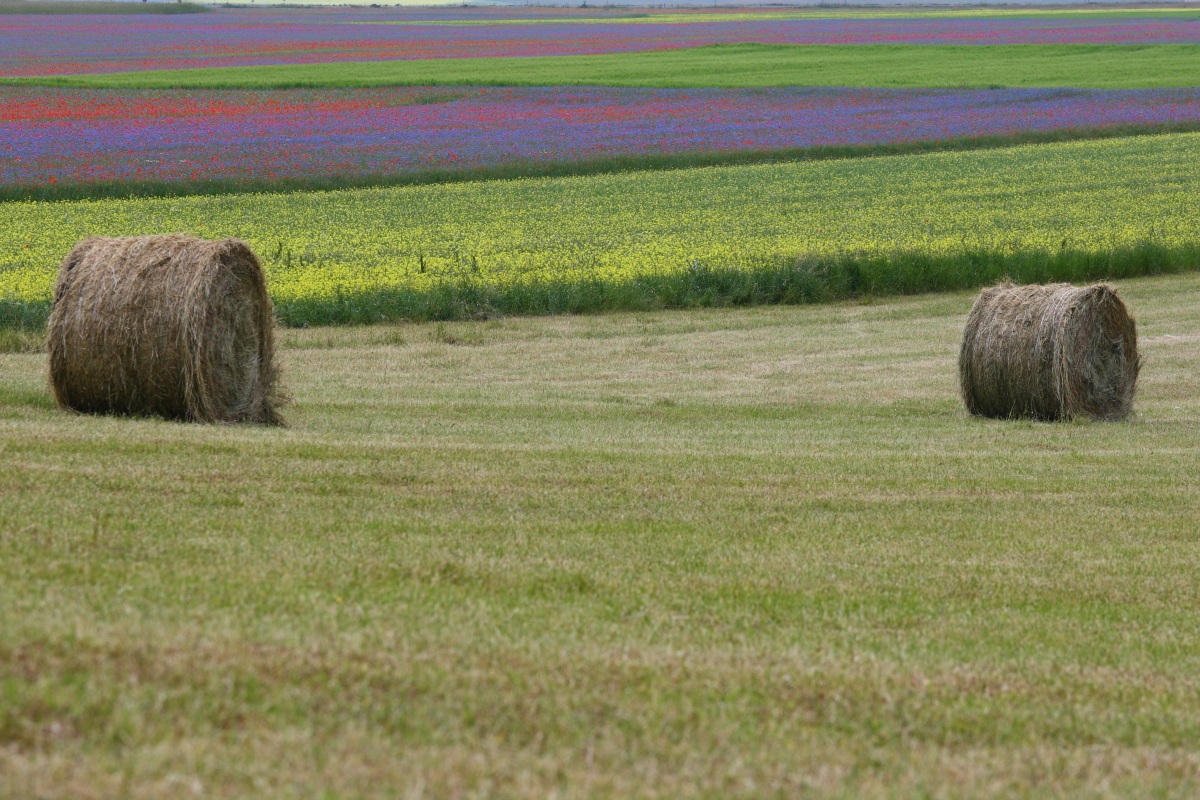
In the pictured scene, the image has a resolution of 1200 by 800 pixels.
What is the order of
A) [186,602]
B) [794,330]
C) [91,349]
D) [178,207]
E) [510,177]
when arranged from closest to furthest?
[186,602] < [91,349] < [794,330] < [178,207] < [510,177]

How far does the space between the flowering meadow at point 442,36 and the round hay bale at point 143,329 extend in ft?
177

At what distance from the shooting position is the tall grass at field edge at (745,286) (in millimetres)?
20641

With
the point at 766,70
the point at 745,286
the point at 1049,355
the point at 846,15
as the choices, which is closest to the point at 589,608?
the point at 1049,355

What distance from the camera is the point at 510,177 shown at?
38156 millimetres

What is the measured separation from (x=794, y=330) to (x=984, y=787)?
16.5 metres

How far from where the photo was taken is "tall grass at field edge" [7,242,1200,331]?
67.7ft

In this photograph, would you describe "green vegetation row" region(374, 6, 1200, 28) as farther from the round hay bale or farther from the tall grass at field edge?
the round hay bale

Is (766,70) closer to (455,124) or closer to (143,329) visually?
(455,124)

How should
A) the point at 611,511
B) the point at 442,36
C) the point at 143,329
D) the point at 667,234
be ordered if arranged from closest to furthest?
the point at 611,511, the point at 143,329, the point at 667,234, the point at 442,36

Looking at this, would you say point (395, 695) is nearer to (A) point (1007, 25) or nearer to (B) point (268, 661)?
(B) point (268, 661)

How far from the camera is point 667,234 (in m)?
27.7

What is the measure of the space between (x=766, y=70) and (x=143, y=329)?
57.6 m

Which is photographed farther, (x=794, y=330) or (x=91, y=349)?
(x=794, y=330)

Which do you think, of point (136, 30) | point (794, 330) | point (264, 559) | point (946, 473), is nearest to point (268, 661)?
point (264, 559)
